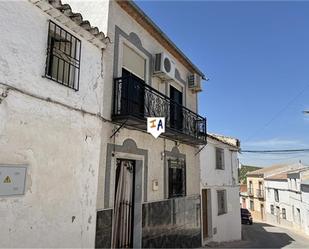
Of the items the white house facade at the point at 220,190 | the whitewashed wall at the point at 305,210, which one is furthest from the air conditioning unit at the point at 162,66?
the whitewashed wall at the point at 305,210

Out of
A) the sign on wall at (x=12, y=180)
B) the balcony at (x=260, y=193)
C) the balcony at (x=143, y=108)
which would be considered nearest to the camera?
the sign on wall at (x=12, y=180)

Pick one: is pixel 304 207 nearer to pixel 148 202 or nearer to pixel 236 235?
pixel 236 235

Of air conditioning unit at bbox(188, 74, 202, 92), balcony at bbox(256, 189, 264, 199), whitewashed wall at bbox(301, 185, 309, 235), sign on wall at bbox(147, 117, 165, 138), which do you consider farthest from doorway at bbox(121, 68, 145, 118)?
balcony at bbox(256, 189, 264, 199)

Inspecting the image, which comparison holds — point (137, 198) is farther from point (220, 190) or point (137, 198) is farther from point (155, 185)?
point (220, 190)

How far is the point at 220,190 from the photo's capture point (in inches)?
619

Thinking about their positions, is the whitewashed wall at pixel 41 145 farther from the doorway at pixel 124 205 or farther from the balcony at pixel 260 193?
the balcony at pixel 260 193

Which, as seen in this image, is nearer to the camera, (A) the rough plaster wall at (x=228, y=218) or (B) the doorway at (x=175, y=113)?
(B) the doorway at (x=175, y=113)

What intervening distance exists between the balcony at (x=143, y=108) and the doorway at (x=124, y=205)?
1.20 metres

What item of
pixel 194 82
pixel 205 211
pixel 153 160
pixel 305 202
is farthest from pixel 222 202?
pixel 305 202

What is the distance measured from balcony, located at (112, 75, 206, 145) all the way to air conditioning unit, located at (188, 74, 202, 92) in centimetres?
163

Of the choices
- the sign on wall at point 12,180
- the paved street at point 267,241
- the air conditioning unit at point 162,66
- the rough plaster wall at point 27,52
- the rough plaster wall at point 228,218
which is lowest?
the paved street at point 267,241

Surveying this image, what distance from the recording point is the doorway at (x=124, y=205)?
7641 millimetres

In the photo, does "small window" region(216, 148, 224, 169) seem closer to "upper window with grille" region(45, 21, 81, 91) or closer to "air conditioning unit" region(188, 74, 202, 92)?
"air conditioning unit" region(188, 74, 202, 92)

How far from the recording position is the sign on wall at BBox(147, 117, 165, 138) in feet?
24.4
